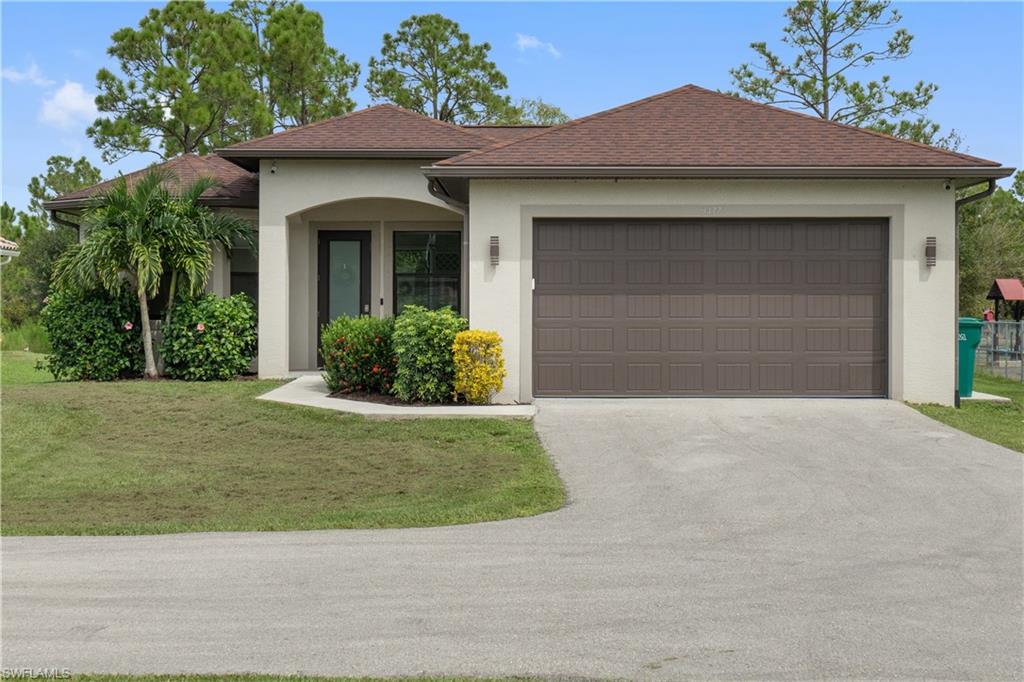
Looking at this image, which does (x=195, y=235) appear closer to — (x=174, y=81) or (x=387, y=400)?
(x=387, y=400)

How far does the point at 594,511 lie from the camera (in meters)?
8.08

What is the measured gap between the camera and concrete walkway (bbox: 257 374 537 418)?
1217 centimetres

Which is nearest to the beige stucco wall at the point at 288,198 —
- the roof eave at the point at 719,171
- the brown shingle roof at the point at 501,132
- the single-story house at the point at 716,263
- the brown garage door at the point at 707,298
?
the single-story house at the point at 716,263

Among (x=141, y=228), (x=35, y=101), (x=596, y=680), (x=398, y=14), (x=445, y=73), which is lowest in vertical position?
(x=596, y=680)

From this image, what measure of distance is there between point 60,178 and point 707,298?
126ft

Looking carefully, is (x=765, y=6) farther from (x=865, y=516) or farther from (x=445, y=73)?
(x=865, y=516)

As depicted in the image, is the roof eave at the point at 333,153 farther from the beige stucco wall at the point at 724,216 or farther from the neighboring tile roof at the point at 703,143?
the beige stucco wall at the point at 724,216

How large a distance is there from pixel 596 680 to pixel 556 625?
736 mm

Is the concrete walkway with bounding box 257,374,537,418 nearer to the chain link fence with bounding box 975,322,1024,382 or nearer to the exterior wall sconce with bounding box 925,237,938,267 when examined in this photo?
the exterior wall sconce with bounding box 925,237,938,267

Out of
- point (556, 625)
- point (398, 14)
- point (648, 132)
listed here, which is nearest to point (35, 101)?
point (398, 14)

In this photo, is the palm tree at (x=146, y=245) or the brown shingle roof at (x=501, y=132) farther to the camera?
the brown shingle roof at (x=501, y=132)

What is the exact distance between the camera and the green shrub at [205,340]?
1574cm

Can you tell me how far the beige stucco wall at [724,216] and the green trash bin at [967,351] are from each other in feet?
3.87

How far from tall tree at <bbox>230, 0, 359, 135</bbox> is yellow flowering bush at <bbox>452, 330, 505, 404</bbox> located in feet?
Answer: 73.8
